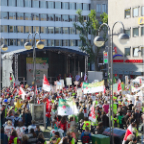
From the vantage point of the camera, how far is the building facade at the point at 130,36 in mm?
42344

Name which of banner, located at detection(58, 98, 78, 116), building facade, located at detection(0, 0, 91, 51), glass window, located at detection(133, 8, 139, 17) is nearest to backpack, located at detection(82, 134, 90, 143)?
banner, located at detection(58, 98, 78, 116)

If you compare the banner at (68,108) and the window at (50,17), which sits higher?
the window at (50,17)

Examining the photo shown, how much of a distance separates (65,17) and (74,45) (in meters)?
5.30

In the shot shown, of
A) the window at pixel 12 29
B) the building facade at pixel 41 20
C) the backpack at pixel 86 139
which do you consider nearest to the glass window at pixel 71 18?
the building facade at pixel 41 20

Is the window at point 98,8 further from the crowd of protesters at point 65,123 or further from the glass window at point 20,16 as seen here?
the crowd of protesters at point 65,123

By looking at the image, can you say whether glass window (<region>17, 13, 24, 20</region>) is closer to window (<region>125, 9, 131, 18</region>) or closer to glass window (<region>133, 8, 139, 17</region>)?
window (<region>125, 9, 131, 18</region>)

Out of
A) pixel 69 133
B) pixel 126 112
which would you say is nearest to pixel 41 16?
pixel 126 112

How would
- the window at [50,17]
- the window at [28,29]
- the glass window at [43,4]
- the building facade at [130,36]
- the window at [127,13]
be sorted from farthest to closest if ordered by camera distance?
the window at [50,17]
the glass window at [43,4]
the window at [28,29]
the window at [127,13]
the building facade at [130,36]

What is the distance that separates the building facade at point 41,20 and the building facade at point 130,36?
1000 centimetres

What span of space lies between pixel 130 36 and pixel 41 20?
17298mm

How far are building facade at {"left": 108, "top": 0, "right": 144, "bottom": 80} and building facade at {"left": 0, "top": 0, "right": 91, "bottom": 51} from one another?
1000cm

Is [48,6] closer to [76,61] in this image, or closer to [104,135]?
[76,61]

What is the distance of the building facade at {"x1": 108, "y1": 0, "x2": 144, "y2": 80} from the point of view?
1667 inches

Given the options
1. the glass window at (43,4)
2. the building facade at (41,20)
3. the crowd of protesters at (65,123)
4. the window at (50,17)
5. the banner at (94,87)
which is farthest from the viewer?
the window at (50,17)
